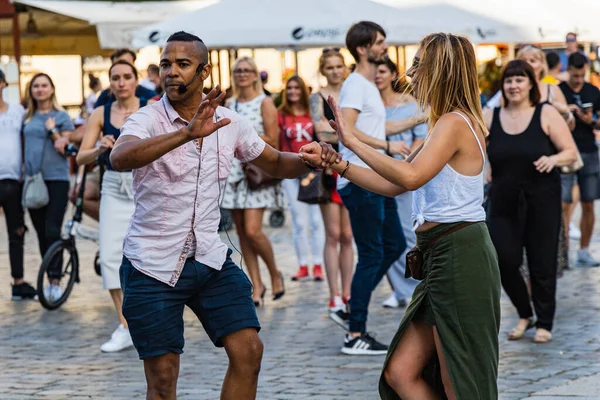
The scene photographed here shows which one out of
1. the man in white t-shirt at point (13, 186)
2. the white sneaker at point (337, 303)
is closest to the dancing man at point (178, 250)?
the white sneaker at point (337, 303)

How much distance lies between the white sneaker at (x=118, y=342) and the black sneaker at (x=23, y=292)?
2.72 metres

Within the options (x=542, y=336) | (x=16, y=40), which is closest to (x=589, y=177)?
(x=542, y=336)

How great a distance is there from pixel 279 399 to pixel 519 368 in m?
1.60

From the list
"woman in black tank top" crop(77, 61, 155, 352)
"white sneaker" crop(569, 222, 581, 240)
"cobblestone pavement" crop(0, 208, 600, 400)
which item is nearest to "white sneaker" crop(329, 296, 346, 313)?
"cobblestone pavement" crop(0, 208, 600, 400)

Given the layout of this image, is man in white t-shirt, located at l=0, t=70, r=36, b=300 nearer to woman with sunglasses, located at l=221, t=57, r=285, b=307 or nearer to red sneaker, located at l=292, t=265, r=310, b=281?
woman with sunglasses, located at l=221, t=57, r=285, b=307

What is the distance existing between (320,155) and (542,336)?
376 cm

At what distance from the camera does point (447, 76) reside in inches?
186

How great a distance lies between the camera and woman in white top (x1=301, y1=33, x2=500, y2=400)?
463cm

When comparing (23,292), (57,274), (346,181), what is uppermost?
(346,181)

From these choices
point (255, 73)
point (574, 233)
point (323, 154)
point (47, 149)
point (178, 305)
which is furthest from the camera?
point (574, 233)

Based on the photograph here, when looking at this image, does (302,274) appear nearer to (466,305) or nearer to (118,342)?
(118,342)

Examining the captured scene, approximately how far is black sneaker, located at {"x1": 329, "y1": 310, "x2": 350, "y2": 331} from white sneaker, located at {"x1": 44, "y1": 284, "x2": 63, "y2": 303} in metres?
2.74

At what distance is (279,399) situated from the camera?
6.46 meters

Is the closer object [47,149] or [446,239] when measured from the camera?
[446,239]
